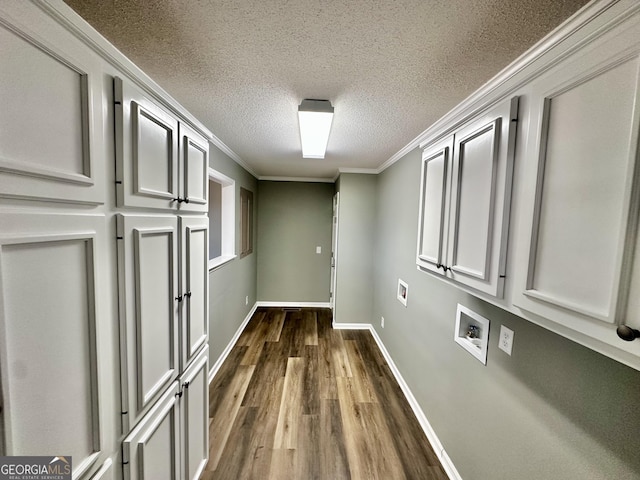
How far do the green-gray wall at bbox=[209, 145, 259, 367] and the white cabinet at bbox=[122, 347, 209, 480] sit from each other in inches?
43.5

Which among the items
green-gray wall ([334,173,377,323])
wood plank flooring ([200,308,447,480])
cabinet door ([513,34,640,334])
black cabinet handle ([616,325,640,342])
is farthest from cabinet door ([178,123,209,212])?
green-gray wall ([334,173,377,323])

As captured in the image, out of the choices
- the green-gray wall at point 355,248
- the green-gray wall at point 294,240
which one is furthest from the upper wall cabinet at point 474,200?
the green-gray wall at point 294,240

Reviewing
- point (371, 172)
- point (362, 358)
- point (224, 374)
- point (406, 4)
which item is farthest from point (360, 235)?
point (406, 4)

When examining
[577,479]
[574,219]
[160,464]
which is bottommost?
[160,464]

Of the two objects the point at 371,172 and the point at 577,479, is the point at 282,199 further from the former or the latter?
the point at 577,479

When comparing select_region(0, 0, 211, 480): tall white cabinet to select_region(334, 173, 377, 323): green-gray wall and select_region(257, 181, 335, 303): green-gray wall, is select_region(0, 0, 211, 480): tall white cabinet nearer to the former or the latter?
select_region(334, 173, 377, 323): green-gray wall

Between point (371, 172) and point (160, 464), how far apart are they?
3.57 m

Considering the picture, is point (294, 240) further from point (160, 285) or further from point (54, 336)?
point (54, 336)

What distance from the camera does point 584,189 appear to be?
0.69m

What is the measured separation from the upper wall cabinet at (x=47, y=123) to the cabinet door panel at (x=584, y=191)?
1440mm

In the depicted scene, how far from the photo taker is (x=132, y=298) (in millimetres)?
977
